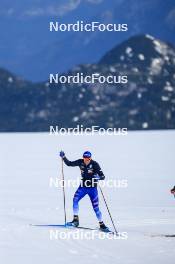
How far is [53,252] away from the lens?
15.7m

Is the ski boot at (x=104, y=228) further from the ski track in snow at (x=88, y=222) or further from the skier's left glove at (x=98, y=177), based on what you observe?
the skier's left glove at (x=98, y=177)

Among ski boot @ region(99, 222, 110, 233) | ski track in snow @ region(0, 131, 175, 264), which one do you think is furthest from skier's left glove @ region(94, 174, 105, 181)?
ski track in snow @ region(0, 131, 175, 264)

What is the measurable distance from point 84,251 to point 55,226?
4.16 meters

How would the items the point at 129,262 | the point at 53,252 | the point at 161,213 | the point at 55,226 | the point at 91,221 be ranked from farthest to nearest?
1. the point at 161,213
2. the point at 91,221
3. the point at 55,226
4. the point at 53,252
5. the point at 129,262

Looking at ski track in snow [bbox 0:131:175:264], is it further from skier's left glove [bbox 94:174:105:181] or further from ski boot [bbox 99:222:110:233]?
skier's left glove [bbox 94:174:105:181]

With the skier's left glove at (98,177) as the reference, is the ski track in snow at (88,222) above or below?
below

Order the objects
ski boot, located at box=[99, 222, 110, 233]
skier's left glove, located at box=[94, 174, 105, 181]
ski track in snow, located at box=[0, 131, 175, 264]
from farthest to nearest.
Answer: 1. skier's left glove, located at box=[94, 174, 105, 181]
2. ski boot, located at box=[99, 222, 110, 233]
3. ski track in snow, located at box=[0, 131, 175, 264]

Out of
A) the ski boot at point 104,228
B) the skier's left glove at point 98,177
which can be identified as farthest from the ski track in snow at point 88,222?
the skier's left glove at point 98,177

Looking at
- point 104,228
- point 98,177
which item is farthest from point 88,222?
point 98,177

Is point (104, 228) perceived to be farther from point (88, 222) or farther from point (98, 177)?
point (88, 222)

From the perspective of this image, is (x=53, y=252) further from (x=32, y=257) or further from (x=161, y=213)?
(x=161, y=213)

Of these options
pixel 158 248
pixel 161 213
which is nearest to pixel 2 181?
pixel 161 213

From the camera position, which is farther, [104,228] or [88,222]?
[88,222]

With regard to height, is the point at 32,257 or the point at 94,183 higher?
the point at 94,183
